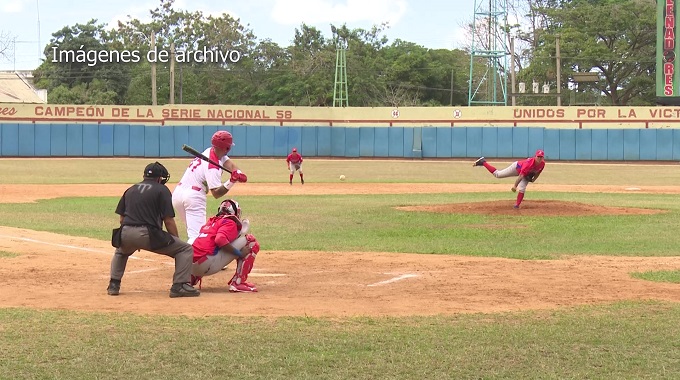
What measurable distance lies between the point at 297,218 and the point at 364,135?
3769 centimetres

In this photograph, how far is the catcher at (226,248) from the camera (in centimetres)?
988

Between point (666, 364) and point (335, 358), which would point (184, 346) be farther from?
point (666, 364)

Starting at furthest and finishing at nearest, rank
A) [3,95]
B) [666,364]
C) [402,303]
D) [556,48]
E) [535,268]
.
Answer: [3,95]
[556,48]
[535,268]
[402,303]
[666,364]

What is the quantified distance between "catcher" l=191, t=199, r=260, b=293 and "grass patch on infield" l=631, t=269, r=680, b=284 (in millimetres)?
4886

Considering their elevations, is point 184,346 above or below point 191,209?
below

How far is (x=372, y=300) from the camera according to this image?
9406mm

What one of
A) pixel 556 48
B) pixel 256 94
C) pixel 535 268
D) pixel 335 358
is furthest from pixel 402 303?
pixel 256 94

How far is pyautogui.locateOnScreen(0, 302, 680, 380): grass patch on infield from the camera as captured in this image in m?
6.36

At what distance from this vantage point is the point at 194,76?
78125 mm

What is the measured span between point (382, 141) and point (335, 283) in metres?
47.0

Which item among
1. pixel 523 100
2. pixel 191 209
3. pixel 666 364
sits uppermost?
pixel 523 100

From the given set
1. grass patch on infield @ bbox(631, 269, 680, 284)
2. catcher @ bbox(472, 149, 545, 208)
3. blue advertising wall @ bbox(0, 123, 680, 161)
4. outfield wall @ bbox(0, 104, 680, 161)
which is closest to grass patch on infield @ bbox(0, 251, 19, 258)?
grass patch on infield @ bbox(631, 269, 680, 284)

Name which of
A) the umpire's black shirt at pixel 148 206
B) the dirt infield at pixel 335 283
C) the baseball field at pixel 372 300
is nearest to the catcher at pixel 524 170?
the baseball field at pixel 372 300

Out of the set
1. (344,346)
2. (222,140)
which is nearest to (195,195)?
(222,140)
